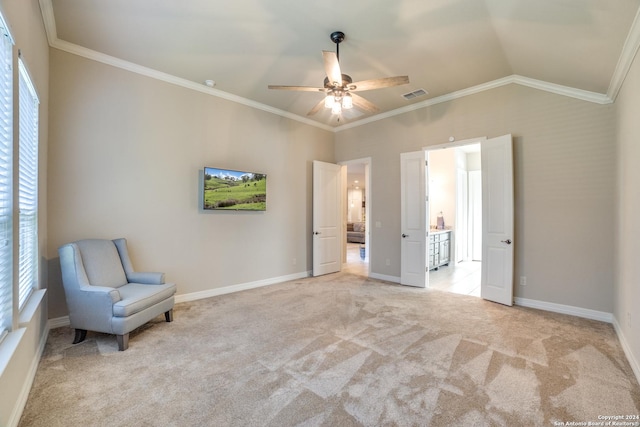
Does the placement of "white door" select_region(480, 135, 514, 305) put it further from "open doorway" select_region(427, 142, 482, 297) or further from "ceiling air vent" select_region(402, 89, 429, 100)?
"open doorway" select_region(427, 142, 482, 297)

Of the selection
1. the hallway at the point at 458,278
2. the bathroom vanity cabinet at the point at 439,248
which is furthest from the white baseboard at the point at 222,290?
the bathroom vanity cabinet at the point at 439,248

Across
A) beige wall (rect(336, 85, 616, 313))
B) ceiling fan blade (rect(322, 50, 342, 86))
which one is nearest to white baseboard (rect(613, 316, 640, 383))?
beige wall (rect(336, 85, 616, 313))

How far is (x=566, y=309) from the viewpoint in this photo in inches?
143

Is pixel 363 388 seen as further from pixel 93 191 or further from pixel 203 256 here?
pixel 93 191

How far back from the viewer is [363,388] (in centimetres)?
208

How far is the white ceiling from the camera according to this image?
254 cm

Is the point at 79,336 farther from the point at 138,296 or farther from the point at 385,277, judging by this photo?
the point at 385,277

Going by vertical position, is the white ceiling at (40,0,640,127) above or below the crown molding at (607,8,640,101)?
above

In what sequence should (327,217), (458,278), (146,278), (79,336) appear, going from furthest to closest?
(327,217) < (458,278) < (146,278) < (79,336)

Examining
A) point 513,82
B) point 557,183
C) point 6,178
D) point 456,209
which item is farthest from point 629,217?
point 6,178

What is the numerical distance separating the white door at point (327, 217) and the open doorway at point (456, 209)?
7.06 feet

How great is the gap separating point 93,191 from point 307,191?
3.44 metres

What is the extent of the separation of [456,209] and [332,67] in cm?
585

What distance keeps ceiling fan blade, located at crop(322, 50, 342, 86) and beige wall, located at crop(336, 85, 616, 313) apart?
8.90 feet
